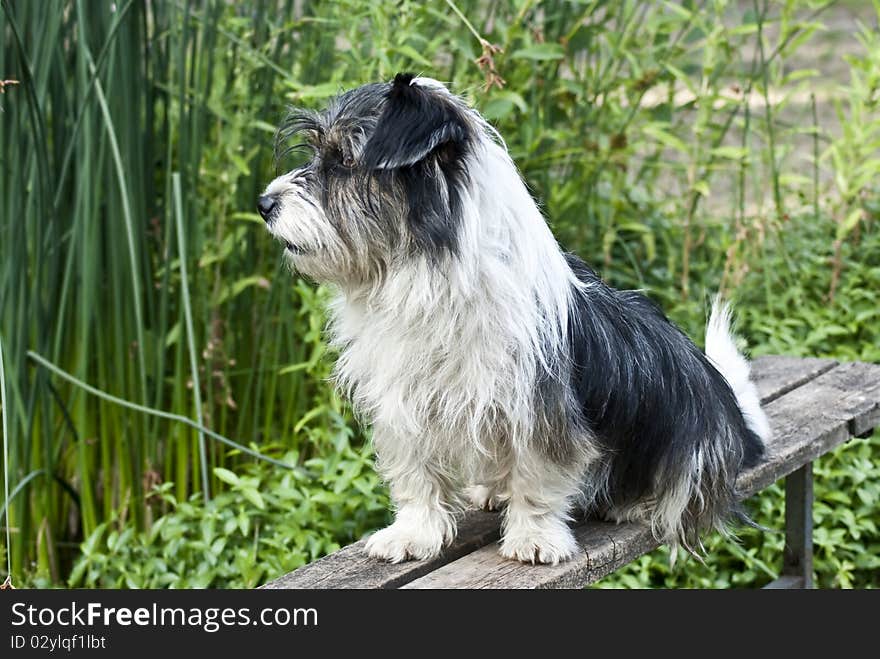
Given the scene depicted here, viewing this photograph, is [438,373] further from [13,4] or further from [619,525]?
[13,4]

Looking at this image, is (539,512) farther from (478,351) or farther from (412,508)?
(478,351)

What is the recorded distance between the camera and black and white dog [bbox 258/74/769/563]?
7.47 feet

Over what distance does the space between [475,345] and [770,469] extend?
3.55 feet

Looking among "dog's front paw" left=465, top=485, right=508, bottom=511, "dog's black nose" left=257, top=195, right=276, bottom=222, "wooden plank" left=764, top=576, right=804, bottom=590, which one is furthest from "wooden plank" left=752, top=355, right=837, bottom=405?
"dog's black nose" left=257, top=195, right=276, bottom=222

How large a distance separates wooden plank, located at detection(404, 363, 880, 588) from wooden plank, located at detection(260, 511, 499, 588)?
0.13ft

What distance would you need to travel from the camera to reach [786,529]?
3557mm

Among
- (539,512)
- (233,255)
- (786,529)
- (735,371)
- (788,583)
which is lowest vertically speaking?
(788,583)

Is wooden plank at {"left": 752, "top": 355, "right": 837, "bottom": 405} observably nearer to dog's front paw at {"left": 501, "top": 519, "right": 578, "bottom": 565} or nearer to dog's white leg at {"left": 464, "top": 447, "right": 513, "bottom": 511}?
dog's white leg at {"left": 464, "top": 447, "right": 513, "bottom": 511}

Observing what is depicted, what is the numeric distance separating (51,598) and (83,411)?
1030mm

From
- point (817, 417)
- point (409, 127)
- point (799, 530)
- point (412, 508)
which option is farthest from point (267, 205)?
point (799, 530)

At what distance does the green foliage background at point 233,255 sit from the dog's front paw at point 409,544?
2.56 feet

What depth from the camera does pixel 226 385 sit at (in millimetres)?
3764

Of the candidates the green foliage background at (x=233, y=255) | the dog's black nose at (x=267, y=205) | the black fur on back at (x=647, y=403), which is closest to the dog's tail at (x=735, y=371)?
the black fur on back at (x=647, y=403)

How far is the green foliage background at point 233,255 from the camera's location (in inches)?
131
